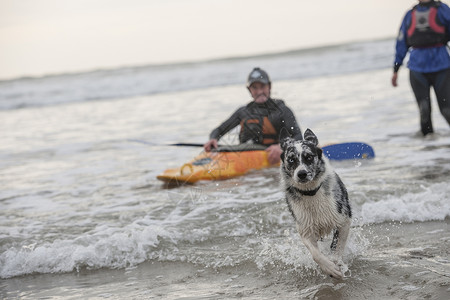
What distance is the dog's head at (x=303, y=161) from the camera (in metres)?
4.31

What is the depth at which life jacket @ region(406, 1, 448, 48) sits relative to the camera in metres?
8.19

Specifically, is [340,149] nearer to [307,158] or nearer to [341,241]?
[341,241]

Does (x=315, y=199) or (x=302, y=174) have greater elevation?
(x=302, y=174)

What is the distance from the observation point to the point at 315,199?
4.59m

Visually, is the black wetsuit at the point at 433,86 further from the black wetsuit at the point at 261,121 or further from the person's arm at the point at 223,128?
the person's arm at the point at 223,128

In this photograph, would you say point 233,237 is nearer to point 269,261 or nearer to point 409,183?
point 269,261

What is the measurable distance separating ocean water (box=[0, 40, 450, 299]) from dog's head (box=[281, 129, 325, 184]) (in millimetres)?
889

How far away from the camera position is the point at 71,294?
15.9 ft

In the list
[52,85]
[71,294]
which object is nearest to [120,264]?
[71,294]

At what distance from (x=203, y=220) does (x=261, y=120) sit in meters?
2.45

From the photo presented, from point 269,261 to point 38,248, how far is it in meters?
2.43

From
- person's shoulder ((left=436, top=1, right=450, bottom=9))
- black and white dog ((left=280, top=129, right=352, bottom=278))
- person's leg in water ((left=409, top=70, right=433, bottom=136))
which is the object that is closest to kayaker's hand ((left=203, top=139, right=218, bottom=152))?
black and white dog ((left=280, top=129, right=352, bottom=278))

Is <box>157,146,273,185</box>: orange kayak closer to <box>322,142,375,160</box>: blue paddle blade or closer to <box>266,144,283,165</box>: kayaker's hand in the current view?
<box>266,144,283,165</box>: kayaker's hand

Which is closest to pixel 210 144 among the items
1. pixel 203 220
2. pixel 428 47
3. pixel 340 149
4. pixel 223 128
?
pixel 223 128
